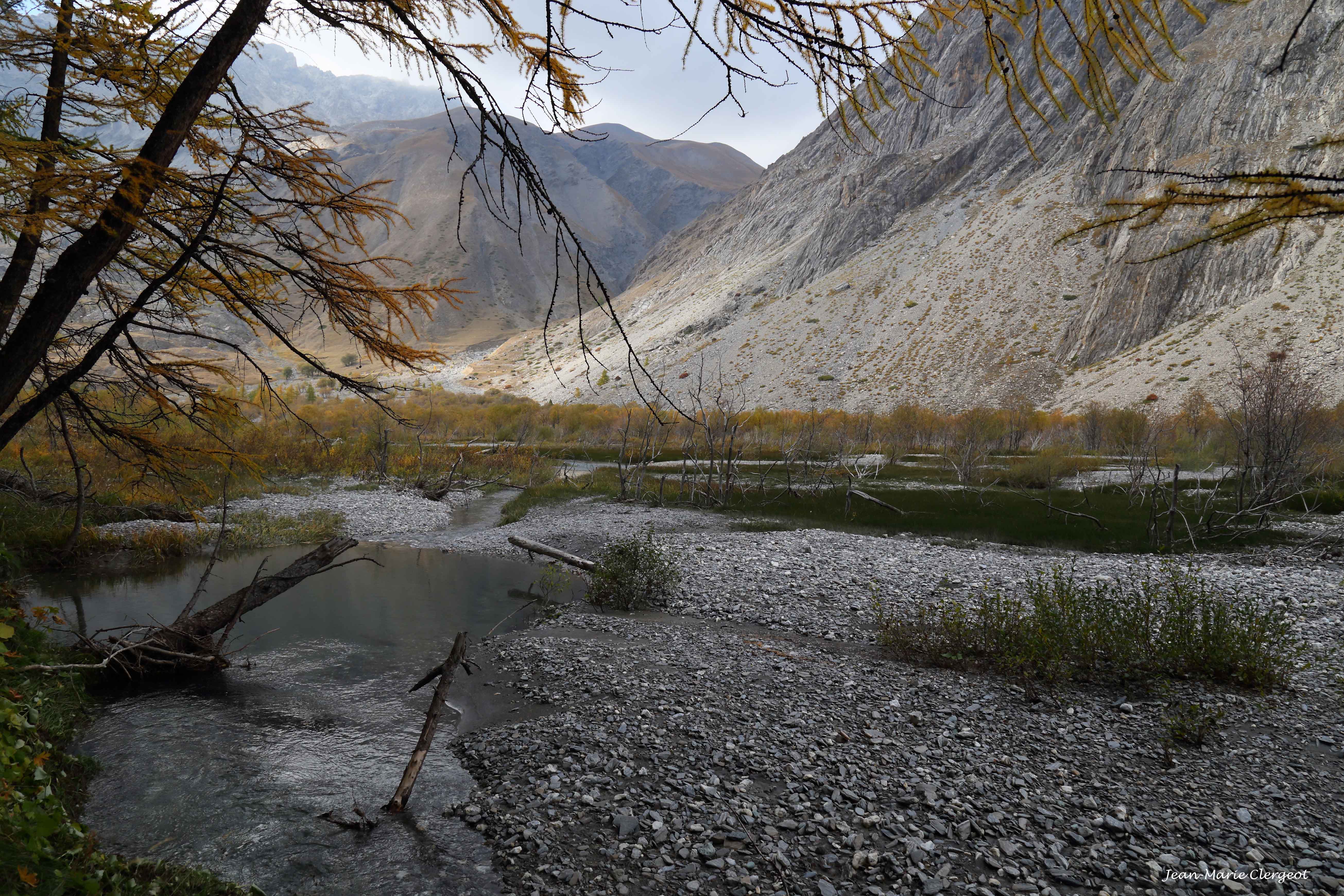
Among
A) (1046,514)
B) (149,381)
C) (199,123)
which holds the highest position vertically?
(199,123)

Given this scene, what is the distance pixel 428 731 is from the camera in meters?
5.62

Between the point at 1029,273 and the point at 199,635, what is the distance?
221 ft

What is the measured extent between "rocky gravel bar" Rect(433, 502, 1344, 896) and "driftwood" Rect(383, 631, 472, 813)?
1.59ft

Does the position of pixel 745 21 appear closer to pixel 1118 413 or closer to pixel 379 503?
pixel 379 503

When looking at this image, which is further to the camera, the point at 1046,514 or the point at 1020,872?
the point at 1046,514

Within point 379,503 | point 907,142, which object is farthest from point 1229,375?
point 907,142

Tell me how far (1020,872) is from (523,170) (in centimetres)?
595

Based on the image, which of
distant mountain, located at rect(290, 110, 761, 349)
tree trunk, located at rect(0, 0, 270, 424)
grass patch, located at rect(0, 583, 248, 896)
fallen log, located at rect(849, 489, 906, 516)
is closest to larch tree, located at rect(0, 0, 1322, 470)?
tree trunk, located at rect(0, 0, 270, 424)

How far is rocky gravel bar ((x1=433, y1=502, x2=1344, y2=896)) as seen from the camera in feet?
16.0

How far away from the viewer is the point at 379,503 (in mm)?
21812

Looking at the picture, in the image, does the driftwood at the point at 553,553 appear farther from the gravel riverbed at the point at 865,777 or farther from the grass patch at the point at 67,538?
the grass patch at the point at 67,538

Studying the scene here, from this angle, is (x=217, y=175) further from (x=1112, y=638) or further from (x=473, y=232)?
(x=473, y=232)

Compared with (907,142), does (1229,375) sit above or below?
below
